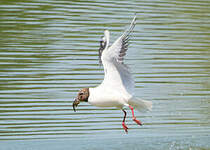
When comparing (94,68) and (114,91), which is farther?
(94,68)

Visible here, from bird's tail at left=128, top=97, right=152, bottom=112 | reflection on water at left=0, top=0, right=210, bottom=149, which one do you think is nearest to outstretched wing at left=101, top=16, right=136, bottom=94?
bird's tail at left=128, top=97, right=152, bottom=112

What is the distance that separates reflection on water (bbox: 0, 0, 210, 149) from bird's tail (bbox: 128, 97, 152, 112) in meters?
0.93

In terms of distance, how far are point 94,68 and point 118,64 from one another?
373cm

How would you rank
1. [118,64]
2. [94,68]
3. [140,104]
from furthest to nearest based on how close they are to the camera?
1. [94,68]
2. [140,104]
3. [118,64]

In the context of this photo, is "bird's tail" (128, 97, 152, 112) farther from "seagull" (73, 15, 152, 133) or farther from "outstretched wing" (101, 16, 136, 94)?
"outstretched wing" (101, 16, 136, 94)

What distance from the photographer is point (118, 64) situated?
7.56m

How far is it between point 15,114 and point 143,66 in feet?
8.74

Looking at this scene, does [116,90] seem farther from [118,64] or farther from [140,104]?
[118,64]

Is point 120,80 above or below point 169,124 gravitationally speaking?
above

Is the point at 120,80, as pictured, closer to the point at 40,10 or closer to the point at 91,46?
the point at 91,46

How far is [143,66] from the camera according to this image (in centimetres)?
1143

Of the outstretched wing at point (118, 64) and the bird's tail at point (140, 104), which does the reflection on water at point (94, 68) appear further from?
the outstretched wing at point (118, 64)

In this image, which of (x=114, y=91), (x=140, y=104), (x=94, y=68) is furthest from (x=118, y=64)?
(x=94, y=68)

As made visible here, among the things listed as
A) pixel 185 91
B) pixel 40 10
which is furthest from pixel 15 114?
pixel 40 10
